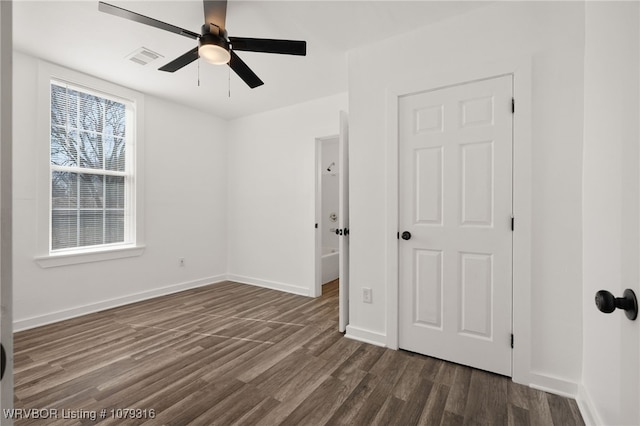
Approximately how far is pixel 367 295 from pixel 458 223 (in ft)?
3.34

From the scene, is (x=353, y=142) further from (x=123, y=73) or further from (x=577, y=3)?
(x=123, y=73)

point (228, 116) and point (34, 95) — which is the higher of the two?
point (228, 116)

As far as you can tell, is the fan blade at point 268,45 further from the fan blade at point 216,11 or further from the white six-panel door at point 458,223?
the white six-panel door at point 458,223

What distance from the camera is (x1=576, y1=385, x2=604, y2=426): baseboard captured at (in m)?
1.53

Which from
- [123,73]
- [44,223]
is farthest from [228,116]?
[44,223]

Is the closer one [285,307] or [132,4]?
[132,4]

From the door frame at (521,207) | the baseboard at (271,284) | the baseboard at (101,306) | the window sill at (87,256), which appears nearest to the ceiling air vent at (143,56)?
the window sill at (87,256)

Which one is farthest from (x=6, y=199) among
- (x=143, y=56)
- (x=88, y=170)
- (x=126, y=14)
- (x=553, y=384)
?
(x=88, y=170)

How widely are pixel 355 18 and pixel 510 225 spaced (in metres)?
1.98

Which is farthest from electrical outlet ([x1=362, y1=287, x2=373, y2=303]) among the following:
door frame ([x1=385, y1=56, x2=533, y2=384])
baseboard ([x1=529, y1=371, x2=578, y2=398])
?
baseboard ([x1=529, y1=371, x2=578, y2=398])

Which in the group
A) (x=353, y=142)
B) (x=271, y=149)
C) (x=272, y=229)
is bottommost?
(x=272, y=229)

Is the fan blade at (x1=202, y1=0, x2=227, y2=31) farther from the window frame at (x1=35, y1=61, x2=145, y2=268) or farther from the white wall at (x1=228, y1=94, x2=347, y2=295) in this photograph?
the window frame at (x1=35, y1=61, x2=145, y2=268)

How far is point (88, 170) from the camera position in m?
3.40

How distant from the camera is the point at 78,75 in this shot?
3246mm
